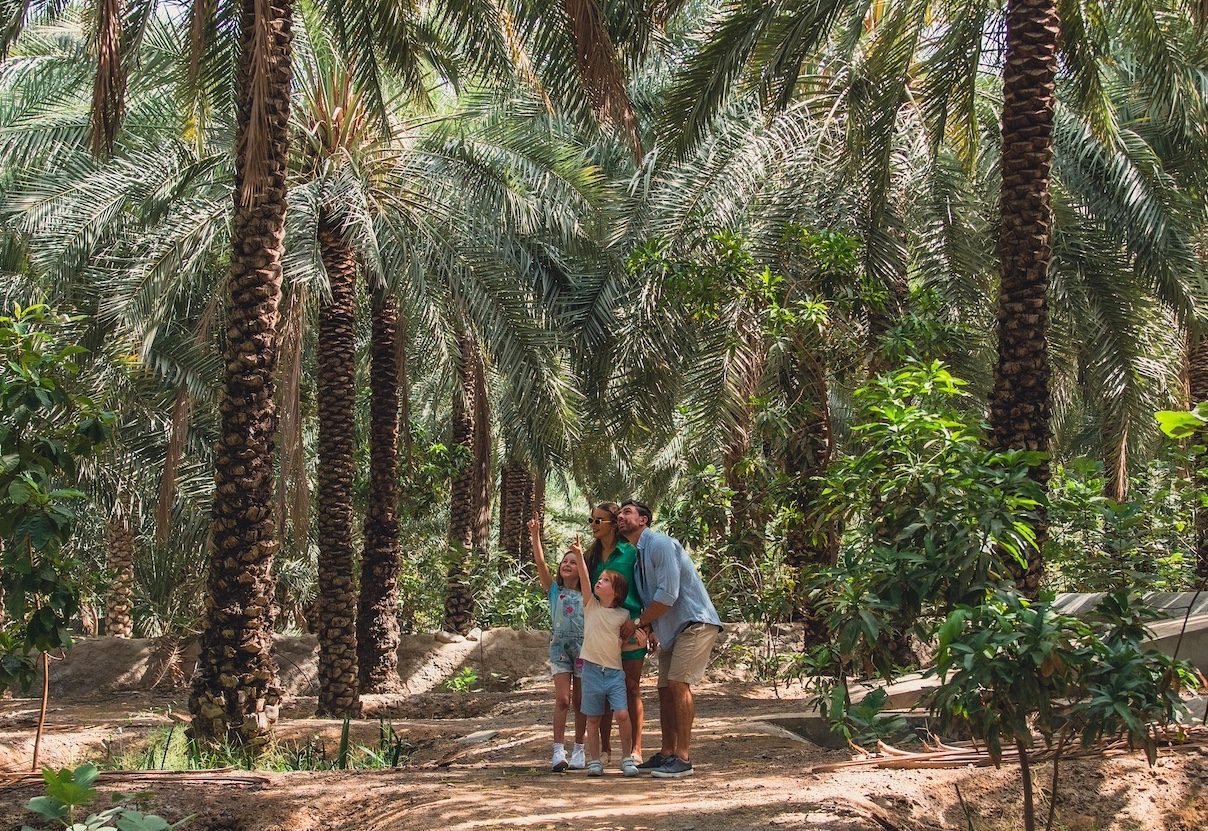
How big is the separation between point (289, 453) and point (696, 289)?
4.85m

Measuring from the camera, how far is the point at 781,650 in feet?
52.9

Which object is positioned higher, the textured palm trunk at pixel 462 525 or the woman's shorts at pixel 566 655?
A: the textured palm trunk at pixel 462 525

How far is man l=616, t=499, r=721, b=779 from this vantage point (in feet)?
24.8

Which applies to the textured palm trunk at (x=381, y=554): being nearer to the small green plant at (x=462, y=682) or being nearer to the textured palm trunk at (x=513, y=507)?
the small green plant at (x=462, y=682)

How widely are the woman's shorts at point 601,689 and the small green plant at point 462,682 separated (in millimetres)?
9757

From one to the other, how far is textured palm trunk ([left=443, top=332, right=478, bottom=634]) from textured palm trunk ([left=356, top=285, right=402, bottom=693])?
150 cm

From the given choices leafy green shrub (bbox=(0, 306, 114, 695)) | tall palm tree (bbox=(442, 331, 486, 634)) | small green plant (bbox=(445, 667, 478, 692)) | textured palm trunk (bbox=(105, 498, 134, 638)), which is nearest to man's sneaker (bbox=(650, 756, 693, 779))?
leafy green shrub (bbox=(0, 306, 114, 695))

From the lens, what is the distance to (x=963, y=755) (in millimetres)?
7363

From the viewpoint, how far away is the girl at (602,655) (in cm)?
770

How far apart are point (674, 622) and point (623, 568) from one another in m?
0.46

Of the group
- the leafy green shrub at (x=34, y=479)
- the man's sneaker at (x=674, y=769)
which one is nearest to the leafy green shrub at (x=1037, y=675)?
the man's sneaker at (x=674, y=769)

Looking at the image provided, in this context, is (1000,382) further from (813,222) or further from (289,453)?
(289,453)

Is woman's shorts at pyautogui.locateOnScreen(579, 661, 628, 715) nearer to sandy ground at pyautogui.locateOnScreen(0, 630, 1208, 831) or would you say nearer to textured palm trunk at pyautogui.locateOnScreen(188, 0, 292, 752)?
sandy ground at pyautogui.locateOnScreen(0, 630, 1208, 831)

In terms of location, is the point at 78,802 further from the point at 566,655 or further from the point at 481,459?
the point at 481,459
